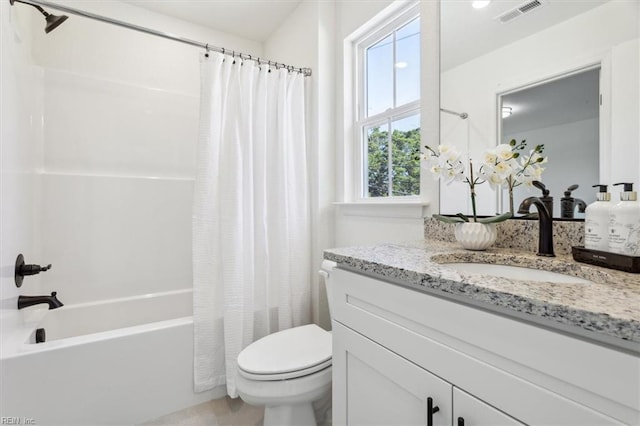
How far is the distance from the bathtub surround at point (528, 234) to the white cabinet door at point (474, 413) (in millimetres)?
627

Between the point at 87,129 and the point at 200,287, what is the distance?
4.92 feet

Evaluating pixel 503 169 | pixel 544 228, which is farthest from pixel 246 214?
pixel 544 228

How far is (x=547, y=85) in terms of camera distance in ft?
3.27

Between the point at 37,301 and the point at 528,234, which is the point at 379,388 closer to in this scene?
the point at 528,234

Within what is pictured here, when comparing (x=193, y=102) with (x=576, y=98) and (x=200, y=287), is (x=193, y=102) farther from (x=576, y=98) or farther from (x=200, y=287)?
(x=576, y=98)

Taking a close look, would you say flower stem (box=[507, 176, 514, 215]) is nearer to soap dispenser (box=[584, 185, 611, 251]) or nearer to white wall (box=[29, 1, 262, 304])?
soap dispenser (box=[584, 185, 611, 251])

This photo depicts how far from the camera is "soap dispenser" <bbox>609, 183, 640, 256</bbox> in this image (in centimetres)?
71

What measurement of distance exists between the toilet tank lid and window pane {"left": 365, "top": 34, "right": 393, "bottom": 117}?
4.52ft

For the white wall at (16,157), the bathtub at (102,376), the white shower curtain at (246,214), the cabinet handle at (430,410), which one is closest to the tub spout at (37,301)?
the white wall at (16,157)

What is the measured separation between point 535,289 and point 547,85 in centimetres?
81

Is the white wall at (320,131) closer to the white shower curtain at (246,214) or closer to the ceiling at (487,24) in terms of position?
the white shower curtain at (246,214)

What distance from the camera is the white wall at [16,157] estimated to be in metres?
1.12

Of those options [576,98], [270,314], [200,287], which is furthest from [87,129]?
[576,98]

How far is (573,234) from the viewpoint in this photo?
0.92m
